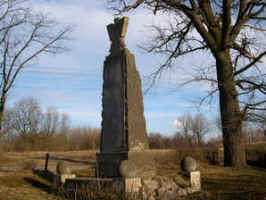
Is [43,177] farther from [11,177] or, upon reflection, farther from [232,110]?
[232,110]

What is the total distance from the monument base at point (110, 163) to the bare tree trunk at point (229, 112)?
6123 mm

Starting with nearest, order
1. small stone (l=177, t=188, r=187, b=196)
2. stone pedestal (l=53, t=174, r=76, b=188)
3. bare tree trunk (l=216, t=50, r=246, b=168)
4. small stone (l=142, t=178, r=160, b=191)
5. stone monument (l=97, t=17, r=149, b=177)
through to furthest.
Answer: small stone (l=142, t=178, r=160, b=191)
small stone (l=177, t=188, r=187, b=196)
stone monument (l=97, t=17, r=149, b=177)
stone pedestal (l=53, t=174, r=76, b=188)
bare tree trunk (l=216, t=50, r=246, b=168)

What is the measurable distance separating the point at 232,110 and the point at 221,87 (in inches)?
45.3

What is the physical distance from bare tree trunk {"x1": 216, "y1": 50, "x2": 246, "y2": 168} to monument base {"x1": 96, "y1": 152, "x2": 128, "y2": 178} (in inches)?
241

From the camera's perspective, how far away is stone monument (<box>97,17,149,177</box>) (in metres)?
8.02

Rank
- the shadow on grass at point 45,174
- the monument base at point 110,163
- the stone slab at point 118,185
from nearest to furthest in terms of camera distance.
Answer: the stone slab at point 118,185
the monument base at point 110,163
the shadow on grass at point 45,174

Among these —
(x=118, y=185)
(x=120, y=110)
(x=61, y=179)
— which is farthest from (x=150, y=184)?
(x=61, y=179)

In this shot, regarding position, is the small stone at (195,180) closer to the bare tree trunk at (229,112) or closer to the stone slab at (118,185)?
the stone slab at (118,185)

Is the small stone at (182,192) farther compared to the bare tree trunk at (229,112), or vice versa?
the bare tree trunk at (229,112)

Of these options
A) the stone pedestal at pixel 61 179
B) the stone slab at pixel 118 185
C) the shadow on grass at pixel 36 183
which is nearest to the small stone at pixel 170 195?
the stone slab at pixel 118 185

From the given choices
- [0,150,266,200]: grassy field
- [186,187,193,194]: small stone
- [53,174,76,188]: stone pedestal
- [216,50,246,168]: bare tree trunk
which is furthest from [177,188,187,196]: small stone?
[216,50,246,168]: bare tree trunk

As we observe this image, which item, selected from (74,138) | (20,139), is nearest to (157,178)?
(20,139)

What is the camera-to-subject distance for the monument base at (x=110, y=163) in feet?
25.9

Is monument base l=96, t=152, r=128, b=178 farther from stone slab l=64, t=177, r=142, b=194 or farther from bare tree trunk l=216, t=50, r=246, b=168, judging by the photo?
bare tree trunk l=216, t=50, r=246, b=168
